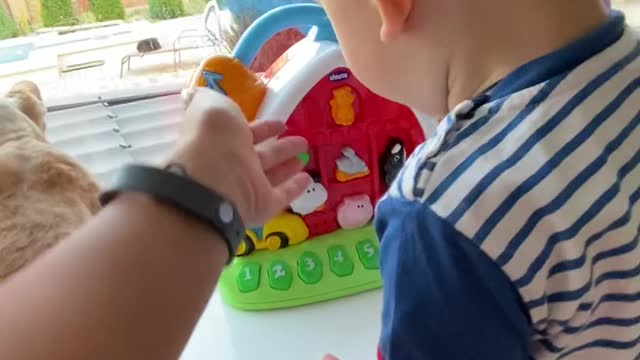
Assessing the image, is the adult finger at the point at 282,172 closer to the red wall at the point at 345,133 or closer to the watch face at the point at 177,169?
the watch face at the point at 177,169

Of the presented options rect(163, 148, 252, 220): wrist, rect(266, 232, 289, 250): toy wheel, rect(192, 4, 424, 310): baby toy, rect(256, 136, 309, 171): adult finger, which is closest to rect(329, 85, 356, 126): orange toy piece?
rect(192, 4, 424, 310): baby toy

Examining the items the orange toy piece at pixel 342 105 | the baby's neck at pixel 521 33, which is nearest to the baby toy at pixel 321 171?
the orange toy piece at pixel 342 105

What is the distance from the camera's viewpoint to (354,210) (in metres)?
0.78

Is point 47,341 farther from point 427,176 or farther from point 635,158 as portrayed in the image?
point 635,158

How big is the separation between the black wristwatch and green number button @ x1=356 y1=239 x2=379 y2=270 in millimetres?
402

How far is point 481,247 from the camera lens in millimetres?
416

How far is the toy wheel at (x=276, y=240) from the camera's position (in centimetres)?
76

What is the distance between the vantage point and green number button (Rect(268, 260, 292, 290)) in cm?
75

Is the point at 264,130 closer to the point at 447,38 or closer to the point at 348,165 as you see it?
the point at 447,38

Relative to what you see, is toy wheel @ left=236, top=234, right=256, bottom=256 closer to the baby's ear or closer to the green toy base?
the green toy base

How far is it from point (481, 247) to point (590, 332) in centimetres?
10

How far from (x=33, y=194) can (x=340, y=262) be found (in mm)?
326

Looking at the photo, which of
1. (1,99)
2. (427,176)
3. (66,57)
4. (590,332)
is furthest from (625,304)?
(66,57)

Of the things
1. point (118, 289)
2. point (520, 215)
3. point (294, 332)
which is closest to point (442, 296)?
point (520, 215)
